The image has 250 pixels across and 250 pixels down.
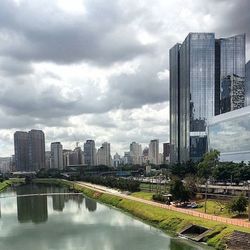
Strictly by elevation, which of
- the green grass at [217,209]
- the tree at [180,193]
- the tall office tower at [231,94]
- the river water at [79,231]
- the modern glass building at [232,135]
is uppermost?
the tall office tower at [231,94]

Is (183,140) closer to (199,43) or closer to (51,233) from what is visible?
(199,43)

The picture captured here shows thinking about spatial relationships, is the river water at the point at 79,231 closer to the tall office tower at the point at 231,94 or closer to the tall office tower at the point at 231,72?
the tall office tower at the point at 231,94

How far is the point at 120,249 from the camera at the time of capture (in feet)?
132

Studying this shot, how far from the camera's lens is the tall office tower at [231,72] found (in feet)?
593

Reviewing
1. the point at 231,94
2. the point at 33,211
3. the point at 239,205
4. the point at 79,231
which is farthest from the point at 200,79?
the point at 239,205

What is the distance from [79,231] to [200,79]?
132817 millimetres

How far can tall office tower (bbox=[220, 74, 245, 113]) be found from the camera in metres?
180

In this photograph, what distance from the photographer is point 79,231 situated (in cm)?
5200

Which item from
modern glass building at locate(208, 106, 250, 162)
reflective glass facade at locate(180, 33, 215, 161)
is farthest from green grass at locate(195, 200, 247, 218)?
reflective glass facade at locate(180, 33, 215, 161)

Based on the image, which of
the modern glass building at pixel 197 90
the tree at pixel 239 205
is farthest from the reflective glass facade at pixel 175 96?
the tree at pixel 239 205

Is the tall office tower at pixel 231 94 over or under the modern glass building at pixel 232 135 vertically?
over

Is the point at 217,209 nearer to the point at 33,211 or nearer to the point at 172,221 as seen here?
the point at 172,221

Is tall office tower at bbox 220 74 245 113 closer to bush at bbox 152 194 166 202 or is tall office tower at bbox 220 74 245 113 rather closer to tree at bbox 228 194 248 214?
bush at bbox 152 194 166 202

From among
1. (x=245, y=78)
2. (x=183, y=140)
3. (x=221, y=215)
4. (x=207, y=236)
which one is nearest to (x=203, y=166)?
Result: (x=221, y=215)
